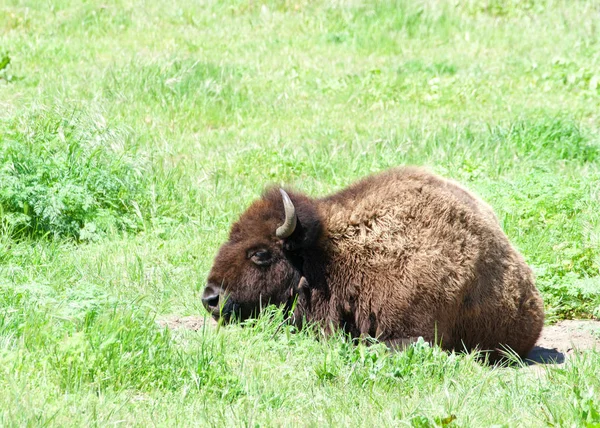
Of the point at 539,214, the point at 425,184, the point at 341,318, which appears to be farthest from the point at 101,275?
A: the point at 539,214

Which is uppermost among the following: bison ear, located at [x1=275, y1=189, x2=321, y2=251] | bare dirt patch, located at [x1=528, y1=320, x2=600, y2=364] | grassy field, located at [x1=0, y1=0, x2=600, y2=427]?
bison ear, located at [x1=275, y1=189, x2=321, y2=251]

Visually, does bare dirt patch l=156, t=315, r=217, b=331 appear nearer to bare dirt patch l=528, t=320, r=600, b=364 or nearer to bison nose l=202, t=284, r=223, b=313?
bison nose l=202, t=284, r=223, b=313

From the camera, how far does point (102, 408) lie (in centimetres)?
418

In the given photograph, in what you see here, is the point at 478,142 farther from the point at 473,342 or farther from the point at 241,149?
the point at 473,342

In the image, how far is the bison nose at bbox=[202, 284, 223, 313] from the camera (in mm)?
6102

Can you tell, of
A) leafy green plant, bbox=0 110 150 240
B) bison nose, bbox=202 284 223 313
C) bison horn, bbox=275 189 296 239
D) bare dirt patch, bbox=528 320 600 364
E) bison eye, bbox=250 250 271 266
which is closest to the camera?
bison horn, bbox=275 189 296 239

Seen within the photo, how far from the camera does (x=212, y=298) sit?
6.10m

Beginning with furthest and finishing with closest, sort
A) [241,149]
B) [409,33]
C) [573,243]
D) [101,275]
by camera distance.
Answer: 1. [409,33]
2. [241,149]
3. [573,243]
4. [101,275]

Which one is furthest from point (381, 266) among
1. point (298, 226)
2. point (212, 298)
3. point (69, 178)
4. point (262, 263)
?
point (69, 178)

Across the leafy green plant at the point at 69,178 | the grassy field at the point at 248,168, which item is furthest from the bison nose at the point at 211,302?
the leafy green plant at the point at 69,178

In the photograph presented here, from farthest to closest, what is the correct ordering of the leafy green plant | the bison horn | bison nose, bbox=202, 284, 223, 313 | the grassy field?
the leafy green plant < bison nose, bbox=202, 284, 223, 313 < the bison horn < the grassy field

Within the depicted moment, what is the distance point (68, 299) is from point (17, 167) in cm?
289

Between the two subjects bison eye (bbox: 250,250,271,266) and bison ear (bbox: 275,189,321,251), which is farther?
bison eye (bbox: 250,250,271,266)

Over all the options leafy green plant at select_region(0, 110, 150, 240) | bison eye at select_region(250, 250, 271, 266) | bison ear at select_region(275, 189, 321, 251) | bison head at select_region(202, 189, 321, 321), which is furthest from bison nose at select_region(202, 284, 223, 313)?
leafy green plant at select_region(0, 110, 150, 240)
